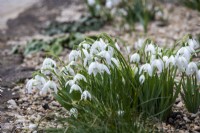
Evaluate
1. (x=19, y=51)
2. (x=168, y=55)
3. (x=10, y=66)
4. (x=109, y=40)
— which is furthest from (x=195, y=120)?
(x=19, y=51)

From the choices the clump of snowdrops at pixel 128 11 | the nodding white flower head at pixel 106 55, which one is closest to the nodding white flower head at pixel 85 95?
the nodding white flower head at pixel 106 55

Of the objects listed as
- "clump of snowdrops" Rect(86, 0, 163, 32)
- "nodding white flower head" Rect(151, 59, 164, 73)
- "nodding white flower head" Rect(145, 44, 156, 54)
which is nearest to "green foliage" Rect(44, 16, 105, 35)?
"clump of snowdrops" Rect(86, 0, 163, 32)

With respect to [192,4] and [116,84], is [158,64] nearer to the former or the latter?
[116,84]

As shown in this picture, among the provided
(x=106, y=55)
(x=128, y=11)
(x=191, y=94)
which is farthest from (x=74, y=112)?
(x=128, y=11)

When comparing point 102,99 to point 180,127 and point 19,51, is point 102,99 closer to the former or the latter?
point 180,127

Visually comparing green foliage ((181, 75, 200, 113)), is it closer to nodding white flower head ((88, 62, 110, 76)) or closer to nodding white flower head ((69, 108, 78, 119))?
nodding white flower head ((88, 62, 110, 76))

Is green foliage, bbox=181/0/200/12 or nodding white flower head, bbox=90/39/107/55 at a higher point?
green foliage, bbox=181/0/200/12
